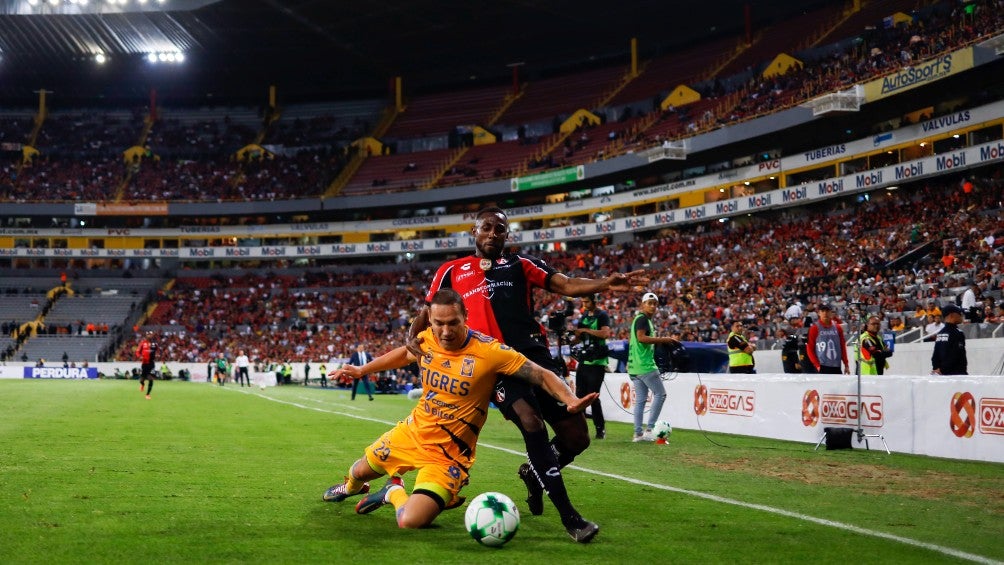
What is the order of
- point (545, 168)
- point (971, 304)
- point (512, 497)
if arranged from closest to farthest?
1. point (512, 497)
2. point (971, 304)
3. point (545, 168)

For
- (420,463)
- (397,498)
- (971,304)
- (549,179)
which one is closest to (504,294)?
(420,463)

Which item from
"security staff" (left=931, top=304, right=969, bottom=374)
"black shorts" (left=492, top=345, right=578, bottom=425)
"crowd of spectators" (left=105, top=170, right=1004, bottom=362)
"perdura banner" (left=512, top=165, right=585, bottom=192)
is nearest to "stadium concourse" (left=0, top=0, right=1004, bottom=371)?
"crowd of spectators" (left=105, top=170, right=1004, bottom=362)

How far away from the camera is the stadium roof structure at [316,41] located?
60281 mm

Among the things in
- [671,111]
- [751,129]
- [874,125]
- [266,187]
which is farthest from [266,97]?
[874,125]

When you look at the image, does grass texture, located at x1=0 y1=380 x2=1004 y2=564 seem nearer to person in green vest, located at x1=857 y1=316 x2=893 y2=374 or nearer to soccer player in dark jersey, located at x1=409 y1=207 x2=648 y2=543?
soccer player in dark jersey, located at x1=409 y1=207 x2=648 y2=543

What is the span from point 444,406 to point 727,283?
38.0m

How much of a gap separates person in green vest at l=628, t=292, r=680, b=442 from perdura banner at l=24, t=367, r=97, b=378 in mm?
52443

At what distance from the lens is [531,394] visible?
671 centimetres

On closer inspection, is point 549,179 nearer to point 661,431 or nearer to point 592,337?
point 592,337

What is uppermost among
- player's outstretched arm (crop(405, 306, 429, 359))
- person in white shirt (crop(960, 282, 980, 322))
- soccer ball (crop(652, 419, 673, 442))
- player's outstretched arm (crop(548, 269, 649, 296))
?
person in white shirt (crop(960, 282, 980, 322))

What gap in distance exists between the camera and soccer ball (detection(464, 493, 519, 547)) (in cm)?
574

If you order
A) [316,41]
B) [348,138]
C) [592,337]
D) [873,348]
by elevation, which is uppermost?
[316,41]

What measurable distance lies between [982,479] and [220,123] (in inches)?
3160

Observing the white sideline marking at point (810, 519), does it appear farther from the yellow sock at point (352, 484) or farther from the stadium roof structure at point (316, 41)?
the stadium roof structure at point (316, 41)
